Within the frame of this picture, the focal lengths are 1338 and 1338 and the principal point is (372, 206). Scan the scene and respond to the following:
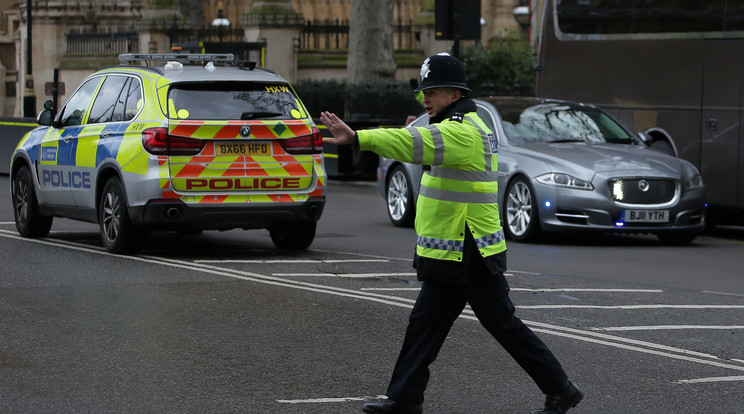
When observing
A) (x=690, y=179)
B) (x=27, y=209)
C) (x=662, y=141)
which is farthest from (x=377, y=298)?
(x=662, y=141)

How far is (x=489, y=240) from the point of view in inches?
229

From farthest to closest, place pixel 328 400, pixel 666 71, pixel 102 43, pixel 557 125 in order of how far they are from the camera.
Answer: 1. pixel 102 43
2. pixel 666 71
3. pixel 557 125
4. pixel 328 400

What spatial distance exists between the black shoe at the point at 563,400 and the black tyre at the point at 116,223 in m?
6.34

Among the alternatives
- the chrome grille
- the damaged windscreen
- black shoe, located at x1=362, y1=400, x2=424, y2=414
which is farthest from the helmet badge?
the damaged windscreen

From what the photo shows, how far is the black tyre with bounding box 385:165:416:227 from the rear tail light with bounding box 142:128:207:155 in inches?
175

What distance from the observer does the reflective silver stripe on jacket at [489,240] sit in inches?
228

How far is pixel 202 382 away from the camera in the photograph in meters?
6.64

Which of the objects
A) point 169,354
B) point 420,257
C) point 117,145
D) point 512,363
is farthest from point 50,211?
point 420,257

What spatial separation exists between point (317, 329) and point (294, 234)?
4296 millimetres

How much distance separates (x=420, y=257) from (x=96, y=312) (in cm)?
347

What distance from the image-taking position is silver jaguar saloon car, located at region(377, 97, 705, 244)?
13258 mm

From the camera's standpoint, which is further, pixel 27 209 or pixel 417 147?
pixel 27 209

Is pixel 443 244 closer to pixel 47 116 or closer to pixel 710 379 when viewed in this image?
pixel 710 379

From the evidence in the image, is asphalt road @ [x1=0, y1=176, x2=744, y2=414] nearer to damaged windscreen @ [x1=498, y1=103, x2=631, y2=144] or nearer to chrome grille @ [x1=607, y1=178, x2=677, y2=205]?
chrome grille @ [x1=607, y1=178, x2=677, y2=205]
